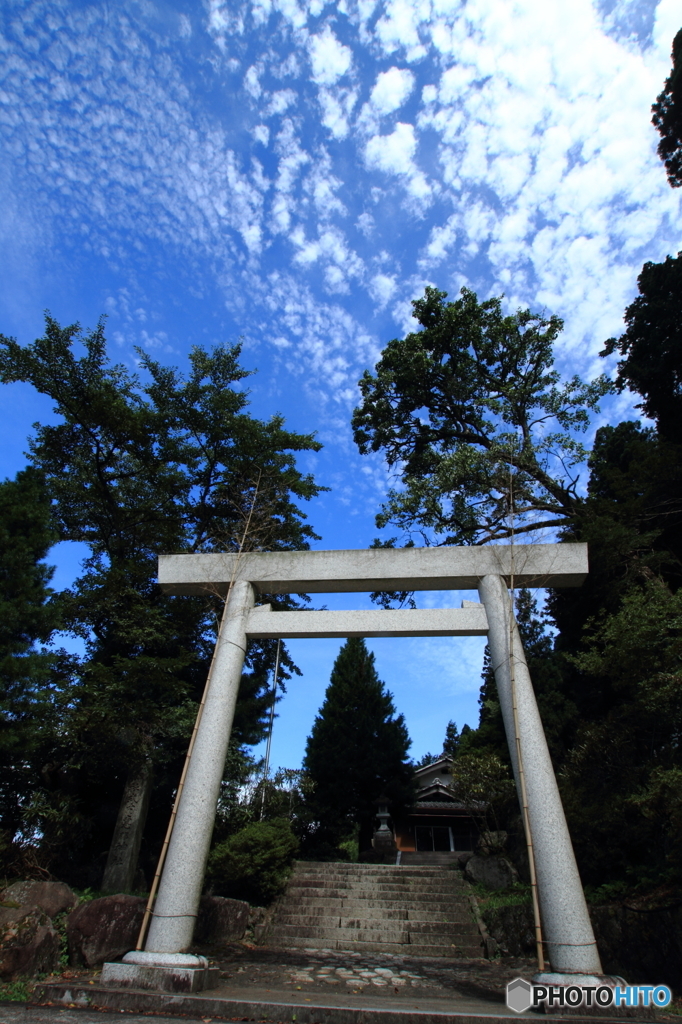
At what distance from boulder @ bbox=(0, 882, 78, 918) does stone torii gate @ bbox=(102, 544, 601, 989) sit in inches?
63.6

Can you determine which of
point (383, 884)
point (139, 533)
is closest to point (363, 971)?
point (383, 884)

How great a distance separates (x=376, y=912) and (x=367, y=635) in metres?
5.64

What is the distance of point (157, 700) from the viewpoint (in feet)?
29.6

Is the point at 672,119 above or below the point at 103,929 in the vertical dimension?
above

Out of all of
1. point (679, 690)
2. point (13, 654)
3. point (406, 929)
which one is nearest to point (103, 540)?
point (13, 654)

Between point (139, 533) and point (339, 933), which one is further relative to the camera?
point (139, 533)

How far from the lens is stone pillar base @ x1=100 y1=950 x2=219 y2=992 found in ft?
14.1

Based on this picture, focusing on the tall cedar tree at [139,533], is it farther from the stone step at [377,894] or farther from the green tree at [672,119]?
the green tree at [672,119]

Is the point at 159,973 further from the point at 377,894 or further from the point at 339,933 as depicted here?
the point at 377,894

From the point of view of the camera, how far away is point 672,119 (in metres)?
11.8

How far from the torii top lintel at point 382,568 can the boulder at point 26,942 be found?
3.46 meters

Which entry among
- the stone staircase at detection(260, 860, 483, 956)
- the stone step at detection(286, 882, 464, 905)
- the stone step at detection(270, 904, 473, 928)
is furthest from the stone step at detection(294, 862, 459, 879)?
the stone step at detection(270, 904, 473, 928)
